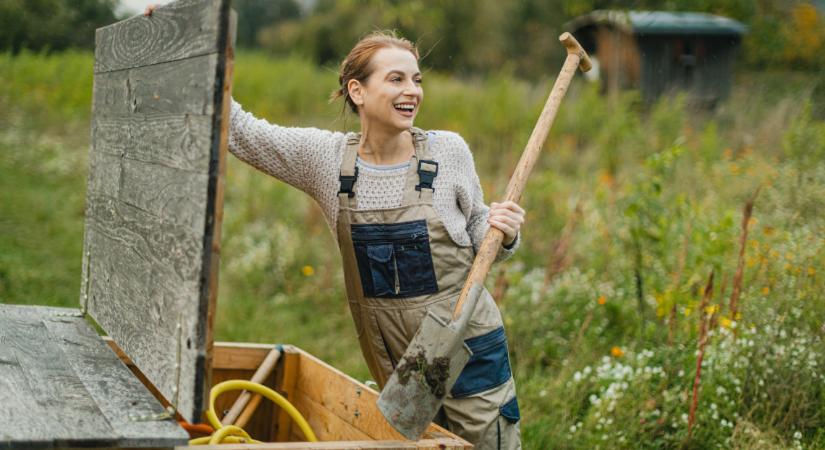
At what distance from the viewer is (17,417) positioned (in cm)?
210

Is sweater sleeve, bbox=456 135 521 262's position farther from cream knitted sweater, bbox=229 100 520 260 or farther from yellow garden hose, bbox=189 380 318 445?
yellow garden hose, bbox=189 380 318 445

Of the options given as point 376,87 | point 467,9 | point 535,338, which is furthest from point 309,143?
point 467,9

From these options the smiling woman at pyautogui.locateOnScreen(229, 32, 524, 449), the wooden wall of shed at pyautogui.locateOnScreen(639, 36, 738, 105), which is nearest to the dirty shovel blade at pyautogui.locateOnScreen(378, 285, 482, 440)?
the smiling woman at pyautogui.locateOnScreen(229, 32, 524, 449)

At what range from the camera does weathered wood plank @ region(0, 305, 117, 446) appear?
2010mm

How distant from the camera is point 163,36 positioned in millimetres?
2543

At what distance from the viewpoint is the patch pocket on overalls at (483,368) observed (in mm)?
2883

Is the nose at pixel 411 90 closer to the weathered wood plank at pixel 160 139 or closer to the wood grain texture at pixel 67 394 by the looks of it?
the weathered wood plank at pixel 160 139

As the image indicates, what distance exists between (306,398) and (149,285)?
46.2 inches

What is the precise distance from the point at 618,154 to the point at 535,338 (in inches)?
148

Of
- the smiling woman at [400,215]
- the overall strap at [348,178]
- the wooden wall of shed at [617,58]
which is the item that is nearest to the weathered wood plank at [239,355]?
the smiling woman at [400,215]

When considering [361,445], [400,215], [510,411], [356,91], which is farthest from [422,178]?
[361,445]

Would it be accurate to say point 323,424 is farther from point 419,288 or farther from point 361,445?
point 361,445

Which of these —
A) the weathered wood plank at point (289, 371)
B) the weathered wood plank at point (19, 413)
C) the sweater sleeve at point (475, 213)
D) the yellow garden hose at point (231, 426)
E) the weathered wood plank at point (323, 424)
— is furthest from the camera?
the weathered wood plank at point (289, 371)

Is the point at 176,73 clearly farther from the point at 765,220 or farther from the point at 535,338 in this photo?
the point at 765,220
